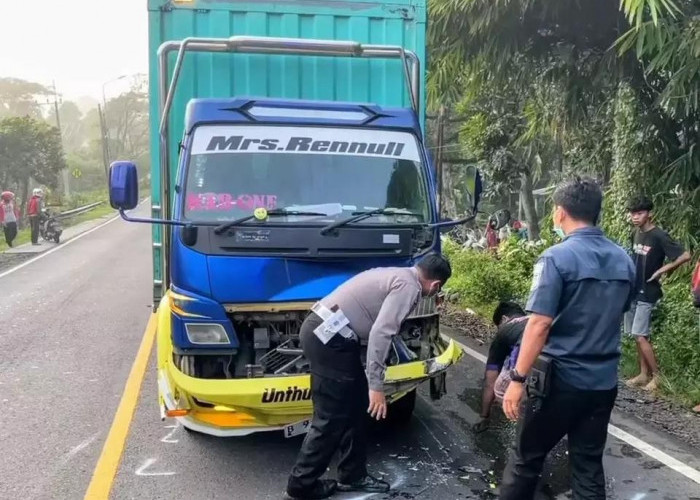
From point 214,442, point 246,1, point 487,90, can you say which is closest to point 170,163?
point 246,1

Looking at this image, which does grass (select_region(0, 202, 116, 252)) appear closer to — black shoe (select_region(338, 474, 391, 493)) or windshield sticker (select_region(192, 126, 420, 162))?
windshield sticker (select_region(192, 126, 420, 162))

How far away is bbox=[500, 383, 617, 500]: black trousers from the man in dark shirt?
1317mm

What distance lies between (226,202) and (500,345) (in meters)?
2.06

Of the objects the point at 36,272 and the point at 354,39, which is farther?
the point at 36,272

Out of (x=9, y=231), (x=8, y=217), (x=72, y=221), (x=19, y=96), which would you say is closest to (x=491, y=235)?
(x=8, y=217)

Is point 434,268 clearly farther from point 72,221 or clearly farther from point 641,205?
point 72,221

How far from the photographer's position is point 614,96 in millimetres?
9148

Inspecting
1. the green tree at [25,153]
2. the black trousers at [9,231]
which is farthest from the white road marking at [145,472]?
the green tree at [25,153]

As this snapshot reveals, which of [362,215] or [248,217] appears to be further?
[362,215]

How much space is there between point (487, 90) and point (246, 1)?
642 cm

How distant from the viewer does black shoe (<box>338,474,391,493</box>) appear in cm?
441

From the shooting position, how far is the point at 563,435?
3.46 m

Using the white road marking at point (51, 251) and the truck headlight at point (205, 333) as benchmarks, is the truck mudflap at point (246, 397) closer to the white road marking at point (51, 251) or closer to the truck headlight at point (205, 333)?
the truck headlight at point (205, 333)

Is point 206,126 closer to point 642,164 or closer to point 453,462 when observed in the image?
point 453,462
